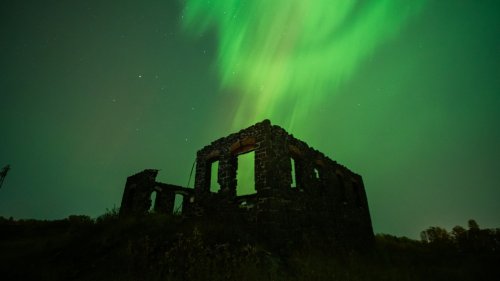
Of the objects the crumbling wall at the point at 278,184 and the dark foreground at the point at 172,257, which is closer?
the dark foreground at the point at 172,257

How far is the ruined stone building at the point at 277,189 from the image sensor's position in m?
7.75

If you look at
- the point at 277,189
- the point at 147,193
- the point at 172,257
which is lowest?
the point at 172,257

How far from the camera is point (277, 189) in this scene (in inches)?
307

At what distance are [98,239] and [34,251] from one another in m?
1.81

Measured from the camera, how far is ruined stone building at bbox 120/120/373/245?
775cm

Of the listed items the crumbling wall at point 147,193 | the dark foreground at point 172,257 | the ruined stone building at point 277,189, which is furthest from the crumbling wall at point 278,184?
the crumbling wall at point 147,193

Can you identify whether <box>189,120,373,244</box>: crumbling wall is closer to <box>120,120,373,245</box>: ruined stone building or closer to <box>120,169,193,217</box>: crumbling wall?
<box>120,120,373,245</box>: ruined stone building

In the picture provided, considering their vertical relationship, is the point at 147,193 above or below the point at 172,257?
above

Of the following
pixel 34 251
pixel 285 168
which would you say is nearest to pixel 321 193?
pixel 285 168

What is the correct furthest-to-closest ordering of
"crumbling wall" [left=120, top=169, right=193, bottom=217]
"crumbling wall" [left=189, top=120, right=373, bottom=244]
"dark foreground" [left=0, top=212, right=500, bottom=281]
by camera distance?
"crumbling wall" [left=120, top=169, right=193, bottom=217] → "crumbling wall" [left=189, top=120, right=373, bottom=244] → "dark foreground" [left=0, top=212, right=500, bottom=281]

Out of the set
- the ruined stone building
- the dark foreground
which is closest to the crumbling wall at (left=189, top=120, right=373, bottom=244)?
the ruined stone building

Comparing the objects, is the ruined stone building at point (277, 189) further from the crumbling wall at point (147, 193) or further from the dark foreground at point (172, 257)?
the crumbling wall at point (147, 193)

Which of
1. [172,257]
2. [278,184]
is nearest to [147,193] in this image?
[278,184]

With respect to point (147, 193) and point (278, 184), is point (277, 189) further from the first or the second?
point (147, 193)
